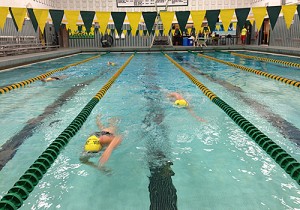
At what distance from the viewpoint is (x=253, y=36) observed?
2258 cm

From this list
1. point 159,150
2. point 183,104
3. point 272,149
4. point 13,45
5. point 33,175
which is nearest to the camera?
point 33,175

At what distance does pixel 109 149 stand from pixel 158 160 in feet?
2.00

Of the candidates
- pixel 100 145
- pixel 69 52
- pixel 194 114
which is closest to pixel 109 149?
pixel 100 145

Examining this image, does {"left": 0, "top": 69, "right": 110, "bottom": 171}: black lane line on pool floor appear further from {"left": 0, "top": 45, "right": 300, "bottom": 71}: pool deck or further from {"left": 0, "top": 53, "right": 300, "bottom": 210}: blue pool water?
{"left": 0, "top": 45, "right": 300, "bottom": 71}: pool deck

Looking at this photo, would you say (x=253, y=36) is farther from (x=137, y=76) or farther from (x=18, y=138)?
(x=18, y=138)

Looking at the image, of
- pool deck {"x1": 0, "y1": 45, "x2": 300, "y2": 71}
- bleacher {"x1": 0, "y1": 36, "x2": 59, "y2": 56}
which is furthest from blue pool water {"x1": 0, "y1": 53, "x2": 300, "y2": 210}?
bleacher {"x1": 0, "y1": 36, "x2": 59, "y2": 56}

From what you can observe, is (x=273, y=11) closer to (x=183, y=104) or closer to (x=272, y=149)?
(x=183, y=104)

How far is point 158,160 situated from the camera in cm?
305

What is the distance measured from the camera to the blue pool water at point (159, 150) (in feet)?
7.75

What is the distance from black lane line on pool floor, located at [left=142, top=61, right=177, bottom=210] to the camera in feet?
7.49

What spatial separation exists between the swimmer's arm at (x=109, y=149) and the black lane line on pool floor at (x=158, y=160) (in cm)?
37

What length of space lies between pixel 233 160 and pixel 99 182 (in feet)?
4.65

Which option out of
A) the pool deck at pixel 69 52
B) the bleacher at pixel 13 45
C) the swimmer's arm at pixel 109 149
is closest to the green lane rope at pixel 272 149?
the swimmer's arm at pixel 109 149

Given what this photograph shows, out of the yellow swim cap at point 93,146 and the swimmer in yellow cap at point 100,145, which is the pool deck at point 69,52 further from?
the yellow swim cap at point 93,146
